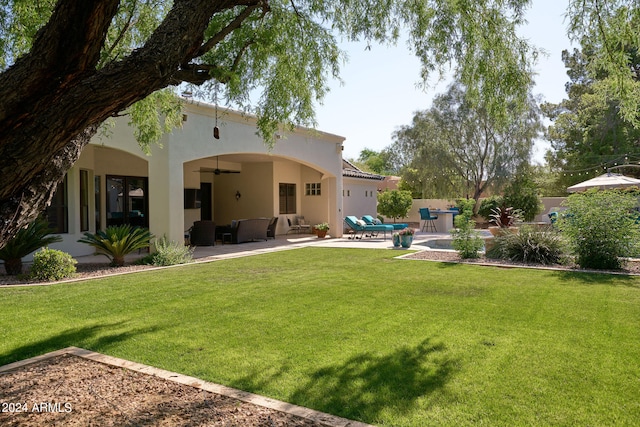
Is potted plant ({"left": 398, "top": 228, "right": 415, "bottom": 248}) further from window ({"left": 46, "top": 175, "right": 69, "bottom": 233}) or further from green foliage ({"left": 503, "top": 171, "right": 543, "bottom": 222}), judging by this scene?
green foliage ({"left": 503, "top": 171, "right": 543, "bottom": 222})

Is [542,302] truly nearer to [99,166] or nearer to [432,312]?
[432,312]

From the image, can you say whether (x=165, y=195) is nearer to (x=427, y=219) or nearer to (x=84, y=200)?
(x=84, y=200)

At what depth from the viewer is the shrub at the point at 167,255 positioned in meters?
11.8

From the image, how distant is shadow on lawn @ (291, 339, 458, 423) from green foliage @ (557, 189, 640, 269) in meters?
7.21

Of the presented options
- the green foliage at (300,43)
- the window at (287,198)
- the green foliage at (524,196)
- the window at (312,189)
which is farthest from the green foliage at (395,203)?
the green foliage at (300,43)

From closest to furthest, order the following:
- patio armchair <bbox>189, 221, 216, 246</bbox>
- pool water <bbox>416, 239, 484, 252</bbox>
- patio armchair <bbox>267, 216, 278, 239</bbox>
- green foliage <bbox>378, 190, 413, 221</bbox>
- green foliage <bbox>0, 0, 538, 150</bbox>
Answer: green foliage <bbox>0, 0, 538, 150</bbox>
pool water <bbox>416, 239, 484, 252</bbox>
patio armchair <bbox>189, 221, 216, 246</bbox>
patio armchair <bbox>267, 216, 278, 239</bbox>
green foliage <bbox>378, 190, 413, 221</bbox>

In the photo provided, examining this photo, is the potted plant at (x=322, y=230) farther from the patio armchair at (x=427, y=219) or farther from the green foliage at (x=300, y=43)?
the green foliage at (x=300, y=43)

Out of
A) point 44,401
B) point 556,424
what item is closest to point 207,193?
point 44,401

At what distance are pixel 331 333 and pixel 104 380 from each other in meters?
2.52

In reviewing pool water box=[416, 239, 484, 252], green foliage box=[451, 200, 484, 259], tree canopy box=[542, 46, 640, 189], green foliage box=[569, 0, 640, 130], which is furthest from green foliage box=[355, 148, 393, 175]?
green foliage box=[569, 0, 640, 130]

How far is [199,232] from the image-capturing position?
16.3 m

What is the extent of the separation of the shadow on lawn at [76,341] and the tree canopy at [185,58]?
8.21 feet

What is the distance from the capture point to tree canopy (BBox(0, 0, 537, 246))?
9.39 feet

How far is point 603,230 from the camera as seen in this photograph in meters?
10.1
